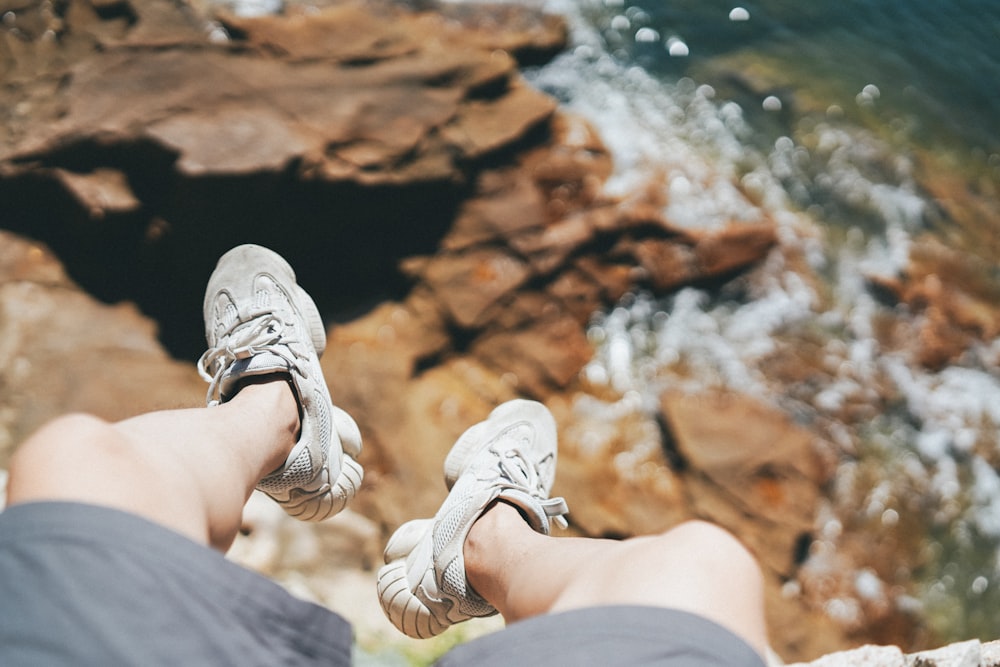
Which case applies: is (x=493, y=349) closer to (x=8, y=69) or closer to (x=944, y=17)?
(x=8, y=69)

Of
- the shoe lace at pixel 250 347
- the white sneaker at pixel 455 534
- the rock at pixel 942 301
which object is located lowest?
the rock at pixel 942 301

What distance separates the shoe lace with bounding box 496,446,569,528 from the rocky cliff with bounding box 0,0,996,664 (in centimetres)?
88

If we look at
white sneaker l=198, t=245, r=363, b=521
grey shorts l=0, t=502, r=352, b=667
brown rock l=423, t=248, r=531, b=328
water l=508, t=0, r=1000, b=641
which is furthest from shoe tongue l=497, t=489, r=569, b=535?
water l=508, t=0, r=1000, b=641

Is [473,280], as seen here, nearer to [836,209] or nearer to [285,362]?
[285,362]

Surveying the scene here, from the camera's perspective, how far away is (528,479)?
223 cm

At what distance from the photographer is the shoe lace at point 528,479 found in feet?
6.93

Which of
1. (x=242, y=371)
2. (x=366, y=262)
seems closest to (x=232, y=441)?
(x=242, y=371)

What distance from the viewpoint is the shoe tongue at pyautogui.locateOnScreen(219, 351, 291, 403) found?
2.02 meters

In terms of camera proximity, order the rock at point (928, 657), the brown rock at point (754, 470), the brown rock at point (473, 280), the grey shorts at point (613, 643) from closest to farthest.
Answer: the grey shorts at point (613, 643), the rock at point (928, 657), the brown rock at point (754, 470), the brown rock at point (473, 280)

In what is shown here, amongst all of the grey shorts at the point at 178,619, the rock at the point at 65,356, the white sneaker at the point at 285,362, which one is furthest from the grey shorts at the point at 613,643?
the rock at the point at 65,356

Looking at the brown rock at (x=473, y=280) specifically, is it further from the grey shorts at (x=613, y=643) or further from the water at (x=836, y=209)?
the grey shorts at (x=613, y=643)

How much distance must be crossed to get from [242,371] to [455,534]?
729 mm

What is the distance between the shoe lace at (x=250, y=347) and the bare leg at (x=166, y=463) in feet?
0.59

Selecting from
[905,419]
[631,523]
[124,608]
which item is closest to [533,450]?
[631,523]
